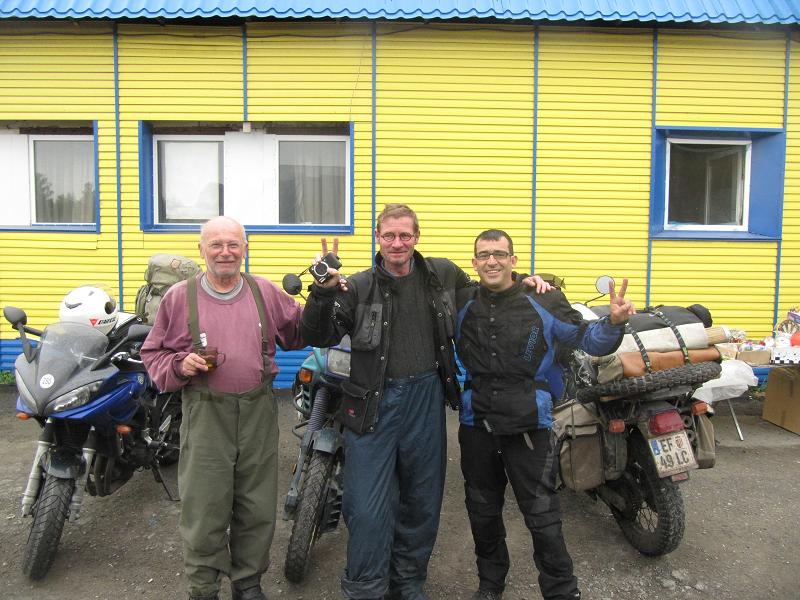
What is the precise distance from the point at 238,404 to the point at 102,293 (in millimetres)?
1755

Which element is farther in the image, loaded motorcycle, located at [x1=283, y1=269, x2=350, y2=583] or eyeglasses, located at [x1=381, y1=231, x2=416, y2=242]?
loaded motorcycle, located at [x1=283, y1=269, x2=350, y2=583]

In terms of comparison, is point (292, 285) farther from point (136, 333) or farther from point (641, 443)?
point (641, 443)

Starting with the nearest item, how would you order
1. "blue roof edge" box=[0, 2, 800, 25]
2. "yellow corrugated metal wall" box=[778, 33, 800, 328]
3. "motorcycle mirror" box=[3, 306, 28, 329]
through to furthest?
"motorcycle mirror" box=[3, 306, 28, 329], "blue roof edge" box=[0, 2, 800, 25], "yellow corrugated metal wall" box=[778, 33, 800, 328]

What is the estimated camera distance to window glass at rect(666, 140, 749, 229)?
7375 mm

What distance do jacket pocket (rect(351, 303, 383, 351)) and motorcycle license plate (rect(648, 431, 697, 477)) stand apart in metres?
1.57

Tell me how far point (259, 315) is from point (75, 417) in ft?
3.81

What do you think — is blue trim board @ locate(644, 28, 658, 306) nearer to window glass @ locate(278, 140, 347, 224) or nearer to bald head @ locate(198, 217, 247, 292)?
window glass @ locate(278, 140, 347, 224)

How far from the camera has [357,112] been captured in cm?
683

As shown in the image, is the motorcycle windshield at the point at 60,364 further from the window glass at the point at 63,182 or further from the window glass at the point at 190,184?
the window glass at the point at 63,182

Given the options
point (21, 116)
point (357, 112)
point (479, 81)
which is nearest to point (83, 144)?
point (21, 116)

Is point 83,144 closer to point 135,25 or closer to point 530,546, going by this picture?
point 135,25

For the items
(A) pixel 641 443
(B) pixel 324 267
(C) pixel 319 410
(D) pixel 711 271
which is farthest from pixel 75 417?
(D) pixel 711 271

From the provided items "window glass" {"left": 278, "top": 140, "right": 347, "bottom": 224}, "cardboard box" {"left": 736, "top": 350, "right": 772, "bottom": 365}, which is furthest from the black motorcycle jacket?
"window glass" {"left": 278, "top": 140, "right": 347, "bottom": 224}

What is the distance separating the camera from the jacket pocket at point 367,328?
9.04 feet
